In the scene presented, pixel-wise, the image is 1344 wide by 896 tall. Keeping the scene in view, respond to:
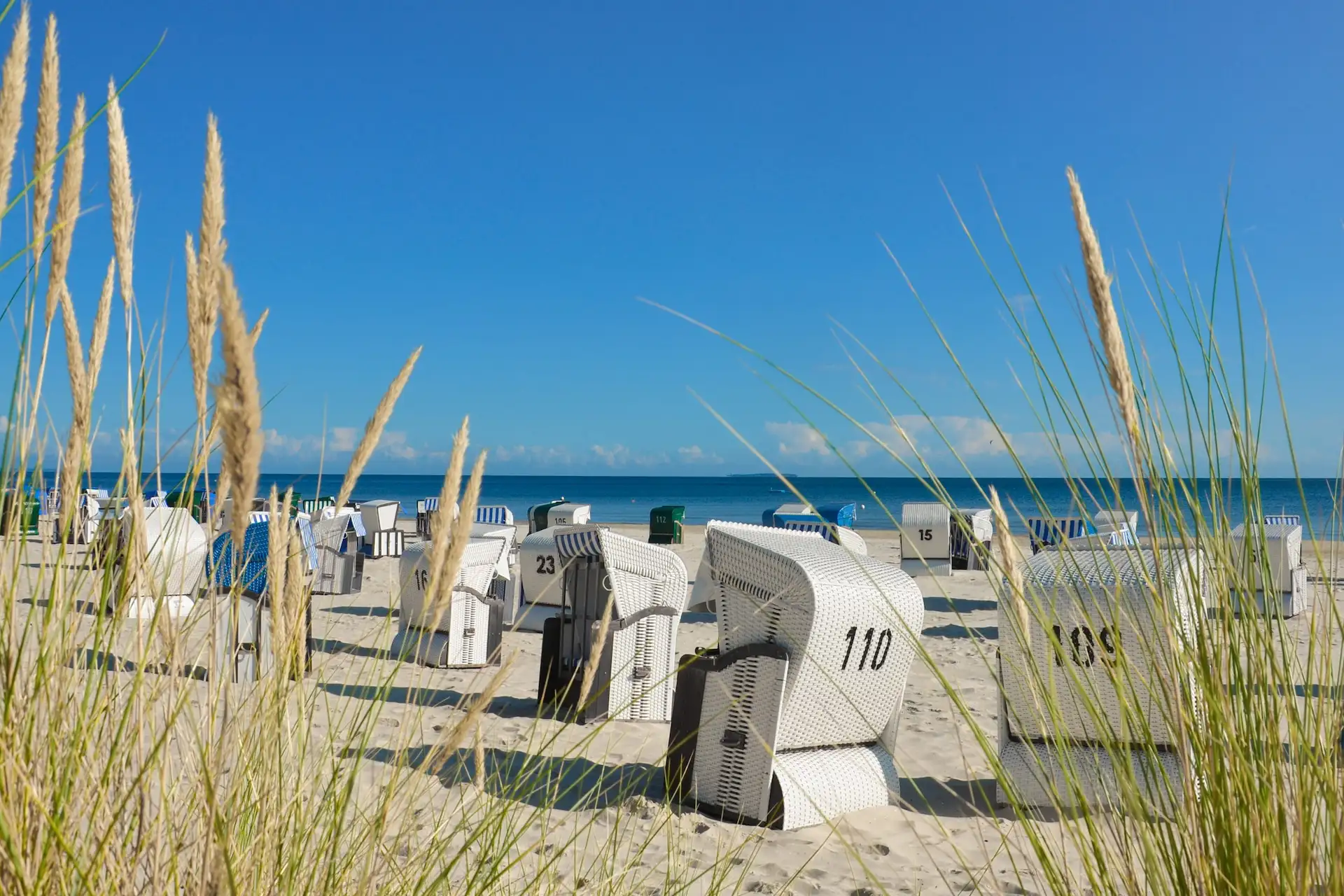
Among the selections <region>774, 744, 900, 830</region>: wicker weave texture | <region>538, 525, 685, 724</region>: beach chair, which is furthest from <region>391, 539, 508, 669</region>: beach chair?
<region>774, 744, 900, 830</region>: wicker weave texture

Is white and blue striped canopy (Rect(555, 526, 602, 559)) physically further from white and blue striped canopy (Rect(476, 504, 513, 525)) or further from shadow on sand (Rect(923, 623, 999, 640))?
white and blue striped canopy (Rect(476, 504, 513, 525))

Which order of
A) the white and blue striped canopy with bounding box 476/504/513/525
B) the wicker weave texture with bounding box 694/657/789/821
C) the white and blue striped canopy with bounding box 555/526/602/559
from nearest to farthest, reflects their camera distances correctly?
1. the wicker weave texture with bounding box 694/657/789/821
2. the white and blue striped canopy with bounding box 555/526/602/559
3. the white and blue striped canopy with bounding box 476/504/513/525

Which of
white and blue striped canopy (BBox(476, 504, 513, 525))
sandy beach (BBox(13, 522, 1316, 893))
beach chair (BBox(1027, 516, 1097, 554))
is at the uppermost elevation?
beach chair (BBox(1027, 516, 1097, 554))

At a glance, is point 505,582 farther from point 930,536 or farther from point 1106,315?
point 1106,315

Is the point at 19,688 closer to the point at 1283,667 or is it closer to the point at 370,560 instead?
the point at 1283,667

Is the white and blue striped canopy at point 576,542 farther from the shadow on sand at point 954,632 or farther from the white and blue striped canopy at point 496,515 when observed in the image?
the white and blue striped canopy at point 496,515

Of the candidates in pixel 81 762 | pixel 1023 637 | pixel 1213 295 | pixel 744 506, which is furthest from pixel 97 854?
pixel 744 506

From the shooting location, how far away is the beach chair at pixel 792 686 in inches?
126

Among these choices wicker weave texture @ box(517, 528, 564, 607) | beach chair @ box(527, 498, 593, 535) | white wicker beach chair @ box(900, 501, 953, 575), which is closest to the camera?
wicker weave texture @ box(517, 528, 564, 607)

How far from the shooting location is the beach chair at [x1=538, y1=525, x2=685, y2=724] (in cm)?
493

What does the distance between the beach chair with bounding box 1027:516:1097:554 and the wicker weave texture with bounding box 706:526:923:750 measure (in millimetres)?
559

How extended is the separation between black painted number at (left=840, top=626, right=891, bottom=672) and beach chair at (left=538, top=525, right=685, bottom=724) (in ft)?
5.31

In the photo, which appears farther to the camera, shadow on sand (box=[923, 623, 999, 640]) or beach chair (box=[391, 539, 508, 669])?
shadow on sand (box=[923, 623, 999, 640])

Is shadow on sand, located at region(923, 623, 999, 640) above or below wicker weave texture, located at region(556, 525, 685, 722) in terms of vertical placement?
below
